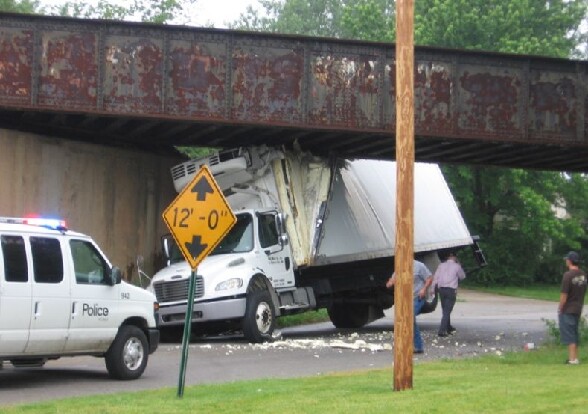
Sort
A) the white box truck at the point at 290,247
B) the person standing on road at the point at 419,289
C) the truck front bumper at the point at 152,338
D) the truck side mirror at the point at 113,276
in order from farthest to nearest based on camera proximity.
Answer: the white box truck at the point at 290,247, the person standing on road at the point at 419,289, the truck front bumper at the point at 152,338, the truck side mirror at the point at 113,276

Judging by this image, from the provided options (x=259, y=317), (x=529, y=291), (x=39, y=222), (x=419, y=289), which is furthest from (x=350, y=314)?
(x=529, y=291)

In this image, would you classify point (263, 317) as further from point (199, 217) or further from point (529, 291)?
point (529, 291)

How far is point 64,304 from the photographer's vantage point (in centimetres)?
1516

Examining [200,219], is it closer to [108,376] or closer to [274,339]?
[108,376]

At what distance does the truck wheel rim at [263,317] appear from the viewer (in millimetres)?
22594

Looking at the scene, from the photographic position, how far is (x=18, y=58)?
2269 cm

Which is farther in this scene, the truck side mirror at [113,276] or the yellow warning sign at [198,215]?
the truck side mirror at [113,276]

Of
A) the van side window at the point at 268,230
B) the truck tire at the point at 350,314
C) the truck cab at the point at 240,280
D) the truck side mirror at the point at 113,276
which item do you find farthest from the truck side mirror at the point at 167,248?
the truck side mirror at the point at 113,276

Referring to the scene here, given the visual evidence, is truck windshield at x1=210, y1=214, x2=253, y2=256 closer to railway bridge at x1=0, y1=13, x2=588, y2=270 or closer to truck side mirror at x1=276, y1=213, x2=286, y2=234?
truck side mirror at x1=276, y1=213, x2=286, y2=234

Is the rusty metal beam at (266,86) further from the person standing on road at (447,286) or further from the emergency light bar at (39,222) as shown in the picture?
the emergency light bar at (39,222)

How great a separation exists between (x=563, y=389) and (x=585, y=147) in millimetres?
12783

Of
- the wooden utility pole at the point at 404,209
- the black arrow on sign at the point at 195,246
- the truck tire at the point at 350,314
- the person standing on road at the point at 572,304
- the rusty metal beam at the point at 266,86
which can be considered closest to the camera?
the black arrow on sign at the point at 195,246

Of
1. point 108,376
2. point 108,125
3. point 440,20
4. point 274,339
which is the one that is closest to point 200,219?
point 108,376

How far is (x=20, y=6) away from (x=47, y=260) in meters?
48.8
